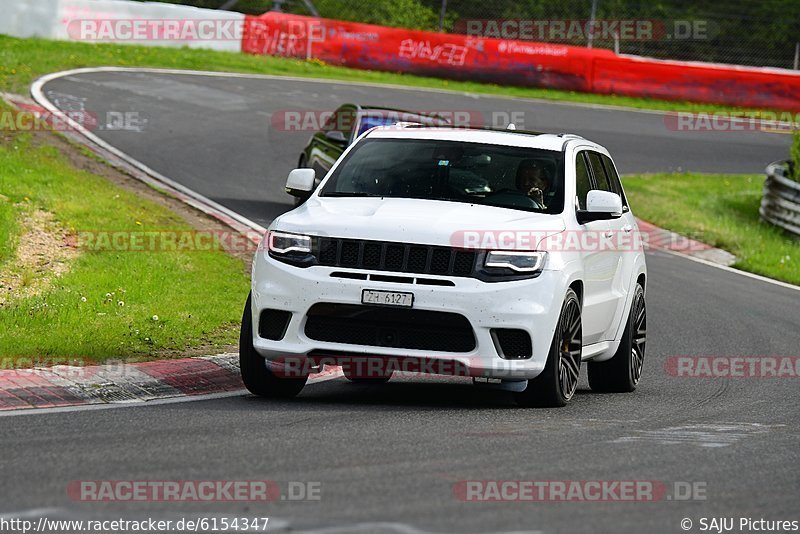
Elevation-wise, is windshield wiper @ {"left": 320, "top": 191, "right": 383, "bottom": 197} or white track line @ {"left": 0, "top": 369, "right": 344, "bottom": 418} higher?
windshield wiper @ {"left": 320, "top": 191, "right": 383, "bottom": 197}

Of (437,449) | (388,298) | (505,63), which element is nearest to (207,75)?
(505,63)

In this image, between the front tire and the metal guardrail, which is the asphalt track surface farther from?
the metal guardrail

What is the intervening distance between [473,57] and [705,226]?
1492 centimetres

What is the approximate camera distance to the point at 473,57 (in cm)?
3794

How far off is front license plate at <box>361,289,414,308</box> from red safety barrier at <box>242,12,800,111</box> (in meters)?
29.2

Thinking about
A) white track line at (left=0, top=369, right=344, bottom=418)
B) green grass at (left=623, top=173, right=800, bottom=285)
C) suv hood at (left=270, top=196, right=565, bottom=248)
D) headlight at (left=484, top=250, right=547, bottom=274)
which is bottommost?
green grass at (left=623, top=173, right=800, bottom=285)

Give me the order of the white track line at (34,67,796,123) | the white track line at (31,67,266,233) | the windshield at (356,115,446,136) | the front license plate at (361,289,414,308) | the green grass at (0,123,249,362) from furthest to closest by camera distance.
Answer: the white track line at (34,67,796,123) < the windshield at (356,115,446,136) < the white track line at (31,67,266,233) < the green grass at (0,123,249,362) < the front license plate at (361,289,414,308)

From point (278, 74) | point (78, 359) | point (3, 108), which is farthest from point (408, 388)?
point (278, 74)

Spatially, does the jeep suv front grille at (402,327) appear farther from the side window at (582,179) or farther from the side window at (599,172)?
the side window at (599,172)

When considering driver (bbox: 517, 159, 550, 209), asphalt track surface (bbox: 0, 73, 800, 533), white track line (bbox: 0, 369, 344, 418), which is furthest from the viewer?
driver (bbox: 517, 159, 550, 209)

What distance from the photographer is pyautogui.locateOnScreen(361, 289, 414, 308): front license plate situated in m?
8.68

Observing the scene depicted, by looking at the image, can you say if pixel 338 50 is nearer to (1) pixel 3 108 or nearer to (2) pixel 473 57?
(2) pixel 473 57

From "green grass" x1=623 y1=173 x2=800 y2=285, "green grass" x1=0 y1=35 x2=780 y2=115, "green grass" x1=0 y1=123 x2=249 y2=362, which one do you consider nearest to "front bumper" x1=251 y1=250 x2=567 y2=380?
"green grass" x1=0 y1=123 x2=249 y2=362

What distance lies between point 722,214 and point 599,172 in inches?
614
